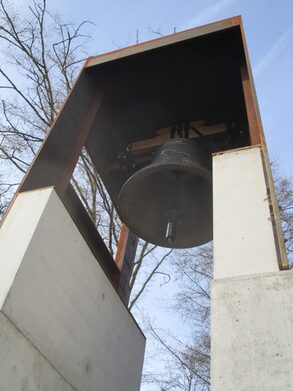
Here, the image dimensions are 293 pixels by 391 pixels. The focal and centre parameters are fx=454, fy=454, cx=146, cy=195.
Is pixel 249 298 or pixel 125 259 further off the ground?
pixel 125 259

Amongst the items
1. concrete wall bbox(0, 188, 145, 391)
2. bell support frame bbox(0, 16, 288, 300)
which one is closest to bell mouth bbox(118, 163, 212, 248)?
bell support frame bbox(0, 16, 288, 300)

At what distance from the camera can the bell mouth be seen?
328 centimetres

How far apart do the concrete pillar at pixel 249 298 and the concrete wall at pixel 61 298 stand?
87cm

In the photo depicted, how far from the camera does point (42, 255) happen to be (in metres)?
2.28

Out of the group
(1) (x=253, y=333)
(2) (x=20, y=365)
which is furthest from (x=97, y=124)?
(1) (x=253, y=333)

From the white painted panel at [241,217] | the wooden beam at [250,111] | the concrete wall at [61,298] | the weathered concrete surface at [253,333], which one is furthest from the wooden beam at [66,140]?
the weathered concrete surface at [253,333]

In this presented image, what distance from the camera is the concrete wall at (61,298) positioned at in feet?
6.91

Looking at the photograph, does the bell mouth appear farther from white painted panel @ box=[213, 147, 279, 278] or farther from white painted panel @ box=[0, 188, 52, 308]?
white painted panel @ box=[0, 188, 52, 308]

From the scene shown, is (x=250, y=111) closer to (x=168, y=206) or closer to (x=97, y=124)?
(x=168, y=206)

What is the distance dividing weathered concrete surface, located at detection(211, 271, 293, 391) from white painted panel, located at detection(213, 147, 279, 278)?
10 centimetres

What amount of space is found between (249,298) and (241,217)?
1.64ft

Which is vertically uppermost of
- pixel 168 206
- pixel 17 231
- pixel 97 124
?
pixel 97 124

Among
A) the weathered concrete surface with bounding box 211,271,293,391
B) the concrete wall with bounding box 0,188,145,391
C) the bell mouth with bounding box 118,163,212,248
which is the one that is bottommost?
the weathered concrete surface with bounding box 211,271,293,391

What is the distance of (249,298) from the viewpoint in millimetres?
1706
